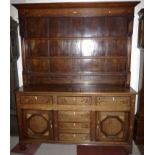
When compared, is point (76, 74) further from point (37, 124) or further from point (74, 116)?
point (37, 124)

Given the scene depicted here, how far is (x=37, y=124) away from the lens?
7.56 ft

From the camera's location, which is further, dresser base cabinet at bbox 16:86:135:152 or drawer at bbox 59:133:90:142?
drawer at bbox 59:133:90:142

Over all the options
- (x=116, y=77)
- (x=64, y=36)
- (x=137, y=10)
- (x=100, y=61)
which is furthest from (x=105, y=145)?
(x=137, y=10)

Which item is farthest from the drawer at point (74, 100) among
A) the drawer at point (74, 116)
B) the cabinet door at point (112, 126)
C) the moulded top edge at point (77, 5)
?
the moulded top edge at point (77, 5)

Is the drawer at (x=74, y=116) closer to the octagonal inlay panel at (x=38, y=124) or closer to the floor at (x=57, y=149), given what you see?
the octagonal inlay panel at (x=38, y=124)

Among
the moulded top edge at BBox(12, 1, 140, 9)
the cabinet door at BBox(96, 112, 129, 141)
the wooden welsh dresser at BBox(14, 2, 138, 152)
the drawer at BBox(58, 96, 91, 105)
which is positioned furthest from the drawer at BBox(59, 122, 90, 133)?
the moulded top edge at BBox(12, 1, 140, 9)

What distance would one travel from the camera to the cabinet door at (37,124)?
89.3 inches

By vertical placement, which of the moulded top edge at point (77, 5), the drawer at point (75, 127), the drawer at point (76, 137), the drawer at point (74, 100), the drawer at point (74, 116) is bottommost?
the drawer at point (76, 137)

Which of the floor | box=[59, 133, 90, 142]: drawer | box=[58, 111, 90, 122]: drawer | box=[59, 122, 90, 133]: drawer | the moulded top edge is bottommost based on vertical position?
the floor

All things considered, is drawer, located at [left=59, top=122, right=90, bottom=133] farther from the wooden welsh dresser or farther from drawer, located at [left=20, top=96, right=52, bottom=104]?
drawer, located at [left=20, top=96, right=52, bottom=104]

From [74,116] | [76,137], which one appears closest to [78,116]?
[74,116]

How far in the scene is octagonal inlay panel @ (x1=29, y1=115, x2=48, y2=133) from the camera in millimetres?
2283

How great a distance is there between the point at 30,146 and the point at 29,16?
1.97 m
